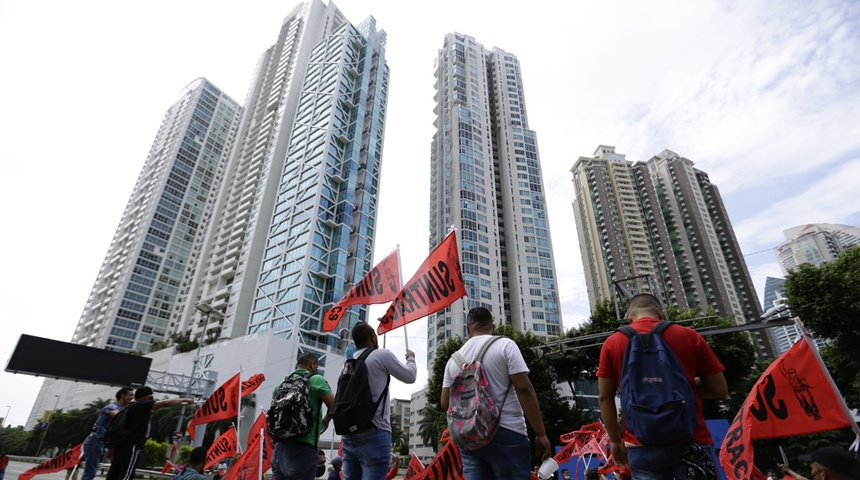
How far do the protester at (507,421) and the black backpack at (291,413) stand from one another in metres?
1.53

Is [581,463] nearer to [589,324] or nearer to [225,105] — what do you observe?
[589,324]

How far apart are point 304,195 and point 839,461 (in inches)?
2308

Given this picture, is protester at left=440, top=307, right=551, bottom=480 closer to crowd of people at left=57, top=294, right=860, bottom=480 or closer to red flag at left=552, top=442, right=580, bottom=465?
crowd of people at left=57, top=294, right=860, bottom=480

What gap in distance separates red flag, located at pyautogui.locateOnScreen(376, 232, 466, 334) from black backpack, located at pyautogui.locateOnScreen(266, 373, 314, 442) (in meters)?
2.42

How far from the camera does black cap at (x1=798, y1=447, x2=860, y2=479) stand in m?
2.51

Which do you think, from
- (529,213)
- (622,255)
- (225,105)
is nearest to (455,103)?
(529,213)

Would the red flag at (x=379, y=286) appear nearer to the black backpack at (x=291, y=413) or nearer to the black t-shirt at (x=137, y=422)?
the black t-shirt at (x=137, y=422)

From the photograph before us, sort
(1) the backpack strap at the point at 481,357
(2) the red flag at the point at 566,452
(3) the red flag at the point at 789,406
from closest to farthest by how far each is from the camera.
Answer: (1) the backpack strap at the point at 481,357 < (3) the red flag at the point at 789,406 < (2) the red flag at the point at 566,452

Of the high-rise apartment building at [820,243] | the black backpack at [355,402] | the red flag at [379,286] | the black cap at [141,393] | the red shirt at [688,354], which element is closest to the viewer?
the red shirt at [688,354]

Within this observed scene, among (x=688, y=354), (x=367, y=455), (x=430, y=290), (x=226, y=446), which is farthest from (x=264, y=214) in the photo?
(x=688, y=354)

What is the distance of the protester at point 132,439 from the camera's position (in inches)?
186

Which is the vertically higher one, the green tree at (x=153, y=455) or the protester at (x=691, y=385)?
the protester at (x=691, y=385)

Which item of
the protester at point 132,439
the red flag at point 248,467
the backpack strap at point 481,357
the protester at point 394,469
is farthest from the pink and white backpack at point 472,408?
the protester at point 394,469

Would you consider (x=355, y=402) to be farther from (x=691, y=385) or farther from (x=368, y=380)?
(x=691, y=385)
